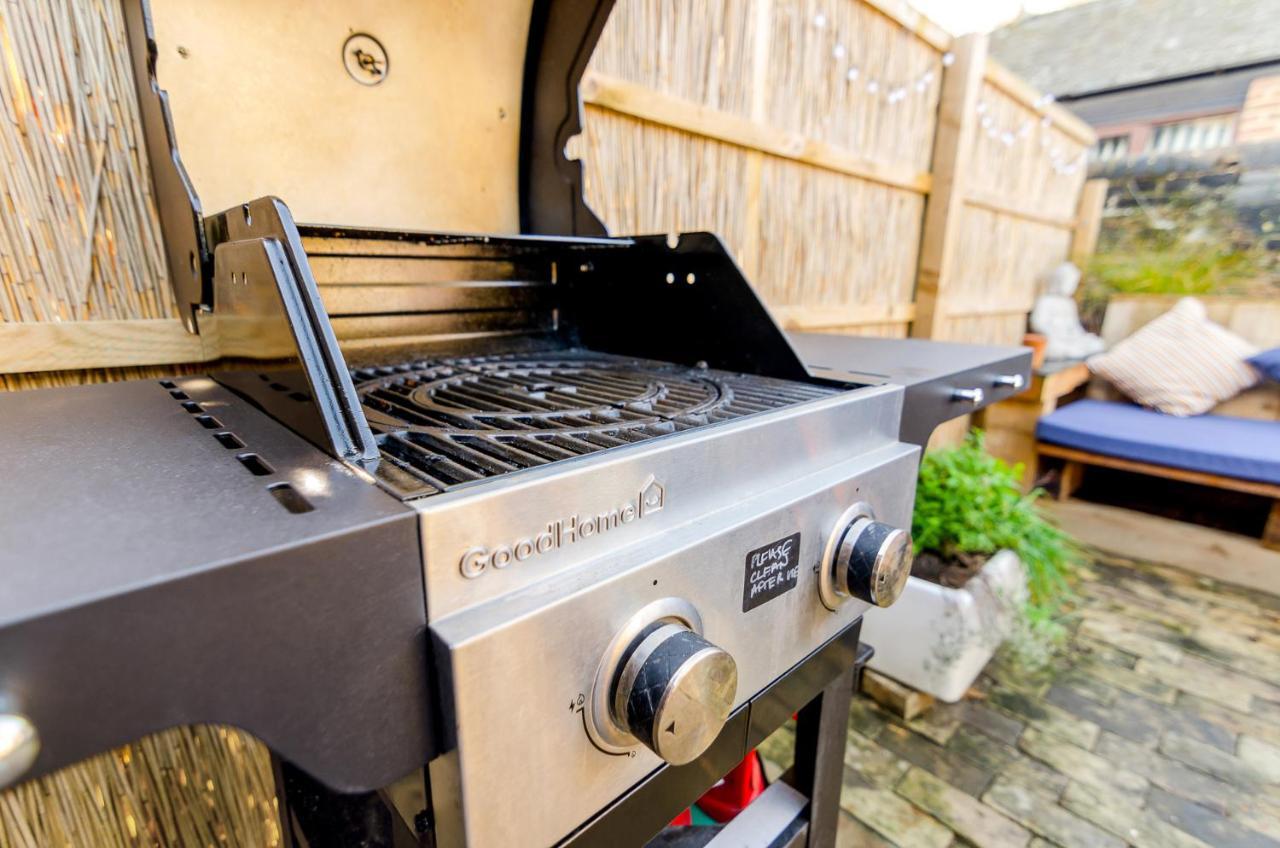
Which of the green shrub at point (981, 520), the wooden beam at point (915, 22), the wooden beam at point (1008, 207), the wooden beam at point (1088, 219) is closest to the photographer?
the green shrub at point (981, 520)

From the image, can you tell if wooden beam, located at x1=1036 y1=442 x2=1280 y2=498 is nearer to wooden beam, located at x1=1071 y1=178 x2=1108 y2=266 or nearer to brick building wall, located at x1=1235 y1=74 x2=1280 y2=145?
wooden beam, located at x1=1071 y1=178 x2=1108 y2=266

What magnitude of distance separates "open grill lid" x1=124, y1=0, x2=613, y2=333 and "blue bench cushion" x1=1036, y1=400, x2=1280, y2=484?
2.86 m

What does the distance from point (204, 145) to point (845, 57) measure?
1901 millimetres

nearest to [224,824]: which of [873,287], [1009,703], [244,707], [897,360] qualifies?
[244,707]

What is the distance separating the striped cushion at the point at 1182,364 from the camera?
2.95 meters

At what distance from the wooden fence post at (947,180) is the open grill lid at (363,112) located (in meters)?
2.06

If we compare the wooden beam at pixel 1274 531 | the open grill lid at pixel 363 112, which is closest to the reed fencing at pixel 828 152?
the open grill lid at pixel 363 112

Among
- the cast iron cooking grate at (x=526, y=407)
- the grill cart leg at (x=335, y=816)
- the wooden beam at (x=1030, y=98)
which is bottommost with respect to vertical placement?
the grill cart leg at (x=335, y=816)

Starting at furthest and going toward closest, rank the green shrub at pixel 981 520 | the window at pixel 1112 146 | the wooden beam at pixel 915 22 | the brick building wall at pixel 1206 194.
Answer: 1. the window at pixel 1112 146
2. the brick building wall at pixel 1206 194
3. the wooden beam at pixel 915 22
4. the green shrub at pixel 981 520

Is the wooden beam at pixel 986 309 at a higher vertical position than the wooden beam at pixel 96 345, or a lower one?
lower

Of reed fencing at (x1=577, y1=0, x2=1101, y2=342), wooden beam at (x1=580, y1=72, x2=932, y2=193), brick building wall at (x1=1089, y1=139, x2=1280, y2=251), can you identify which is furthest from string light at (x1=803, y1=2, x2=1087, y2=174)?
brick building wall at (x1=1089, y1=139, x2=1280, y2=251)

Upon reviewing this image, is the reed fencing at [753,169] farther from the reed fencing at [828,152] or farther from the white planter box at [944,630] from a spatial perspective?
the white planter box at [944,630]

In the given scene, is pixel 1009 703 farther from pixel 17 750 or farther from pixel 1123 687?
pixel 17 750

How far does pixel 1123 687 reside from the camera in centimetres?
175
